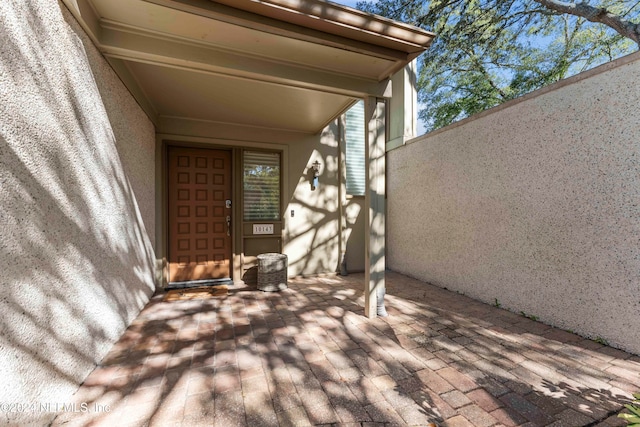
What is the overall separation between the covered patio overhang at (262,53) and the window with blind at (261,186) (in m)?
1.04

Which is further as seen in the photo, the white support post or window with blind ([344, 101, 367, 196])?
window with blind ([344, 101, 367, 196])

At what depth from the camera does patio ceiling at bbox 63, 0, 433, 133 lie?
1.77 metres

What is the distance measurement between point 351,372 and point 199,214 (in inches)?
124

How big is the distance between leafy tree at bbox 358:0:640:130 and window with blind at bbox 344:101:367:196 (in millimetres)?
2775

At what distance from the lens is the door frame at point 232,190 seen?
3564 mm

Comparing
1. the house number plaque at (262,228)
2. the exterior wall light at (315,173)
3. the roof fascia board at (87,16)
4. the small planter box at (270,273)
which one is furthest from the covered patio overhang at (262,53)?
the house number plaque at (262,228)

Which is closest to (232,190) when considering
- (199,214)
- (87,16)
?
(199,214)

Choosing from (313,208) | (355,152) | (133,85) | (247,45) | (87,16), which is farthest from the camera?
(355,152)

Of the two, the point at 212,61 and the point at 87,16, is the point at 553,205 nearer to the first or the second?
the point at 212,61

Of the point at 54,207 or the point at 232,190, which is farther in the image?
the point at 232,190

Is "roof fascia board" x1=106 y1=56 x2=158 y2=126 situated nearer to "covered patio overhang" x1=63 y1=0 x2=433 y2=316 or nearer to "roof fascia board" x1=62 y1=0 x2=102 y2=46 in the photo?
"covered patio overhang" x1=63 y1=0 x2=433 y2=316

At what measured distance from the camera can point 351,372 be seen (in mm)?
1770

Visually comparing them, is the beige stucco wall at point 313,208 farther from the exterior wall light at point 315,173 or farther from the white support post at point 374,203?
the white support post at point 374,203

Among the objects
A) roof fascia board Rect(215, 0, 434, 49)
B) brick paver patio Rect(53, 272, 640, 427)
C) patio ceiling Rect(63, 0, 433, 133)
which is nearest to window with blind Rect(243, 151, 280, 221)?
patio ceiling Rect(63, 0, 433, 133)
